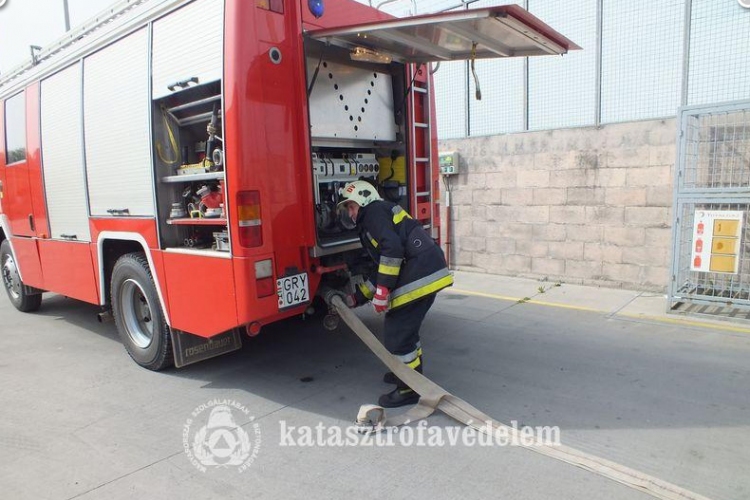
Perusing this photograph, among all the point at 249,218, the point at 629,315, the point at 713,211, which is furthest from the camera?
the point at 629,315

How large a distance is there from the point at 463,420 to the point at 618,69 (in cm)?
556

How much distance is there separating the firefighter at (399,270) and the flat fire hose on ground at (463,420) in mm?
160

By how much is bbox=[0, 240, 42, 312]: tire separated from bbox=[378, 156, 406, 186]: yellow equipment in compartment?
16.8 feet

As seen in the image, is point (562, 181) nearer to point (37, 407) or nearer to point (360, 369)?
point (360, 369)

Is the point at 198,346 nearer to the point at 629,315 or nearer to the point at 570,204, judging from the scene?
the point at 629,315

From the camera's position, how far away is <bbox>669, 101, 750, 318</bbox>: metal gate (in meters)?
5.46

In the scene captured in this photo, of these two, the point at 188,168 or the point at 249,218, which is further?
the point at 188,168

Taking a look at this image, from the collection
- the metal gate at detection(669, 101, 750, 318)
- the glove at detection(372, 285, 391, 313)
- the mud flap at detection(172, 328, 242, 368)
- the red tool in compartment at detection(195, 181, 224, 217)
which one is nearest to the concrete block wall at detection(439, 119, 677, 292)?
the metal gate at detection(669, 101, 750, 318)

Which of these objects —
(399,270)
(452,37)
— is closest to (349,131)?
(452,37)

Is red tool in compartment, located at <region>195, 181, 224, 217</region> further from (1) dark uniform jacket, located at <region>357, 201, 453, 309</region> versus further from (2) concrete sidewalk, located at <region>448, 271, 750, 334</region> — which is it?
(2) concrete sidewalk, located at <region>448, 271, 750, 334</region>

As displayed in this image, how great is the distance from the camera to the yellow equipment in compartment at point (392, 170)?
5.13 meters

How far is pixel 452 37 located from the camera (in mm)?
3867

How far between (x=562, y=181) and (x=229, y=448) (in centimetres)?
581

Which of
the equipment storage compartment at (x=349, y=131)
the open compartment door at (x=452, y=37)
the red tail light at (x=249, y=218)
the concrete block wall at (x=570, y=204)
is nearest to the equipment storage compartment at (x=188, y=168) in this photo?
the red tail light at (x=249, y=218)
